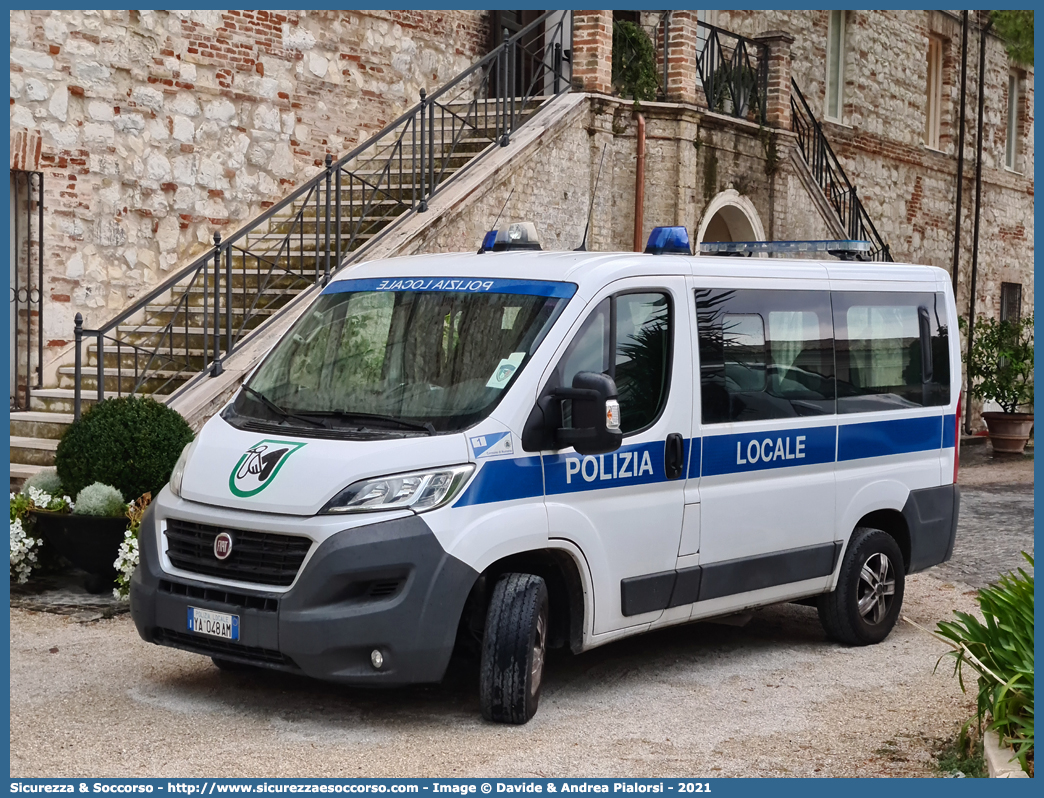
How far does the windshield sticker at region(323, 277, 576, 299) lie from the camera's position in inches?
245

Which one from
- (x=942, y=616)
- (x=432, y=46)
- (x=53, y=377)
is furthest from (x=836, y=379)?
(x=432, y=46)

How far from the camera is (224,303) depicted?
41.7ft

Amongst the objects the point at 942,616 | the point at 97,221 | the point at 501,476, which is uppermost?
the point at 97,221

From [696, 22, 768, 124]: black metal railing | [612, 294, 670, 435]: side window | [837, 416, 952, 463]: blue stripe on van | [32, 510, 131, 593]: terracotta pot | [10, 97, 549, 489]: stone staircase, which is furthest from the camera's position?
[696, 22, 768, 124]: black metal railing

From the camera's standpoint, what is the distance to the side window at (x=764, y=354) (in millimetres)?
6750

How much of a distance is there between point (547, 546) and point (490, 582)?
0.30m

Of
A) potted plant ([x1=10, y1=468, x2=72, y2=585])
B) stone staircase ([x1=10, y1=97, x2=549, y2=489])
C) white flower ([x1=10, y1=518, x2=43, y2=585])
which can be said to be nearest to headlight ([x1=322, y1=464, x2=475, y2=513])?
potted plant ([x1=10, y1=468, x2=72, y2=585])

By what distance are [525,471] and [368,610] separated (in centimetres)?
91

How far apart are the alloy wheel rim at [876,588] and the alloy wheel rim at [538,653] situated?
2381 mm

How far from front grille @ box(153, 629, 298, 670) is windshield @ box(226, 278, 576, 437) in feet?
3.18

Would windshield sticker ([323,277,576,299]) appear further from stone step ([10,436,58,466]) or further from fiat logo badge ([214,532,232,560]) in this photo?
stone step ([10,436,58,466])

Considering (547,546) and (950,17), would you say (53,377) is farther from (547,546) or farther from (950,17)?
(950,17)

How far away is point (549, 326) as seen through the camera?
607cm

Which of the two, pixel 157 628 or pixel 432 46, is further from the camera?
pixel 432 46
